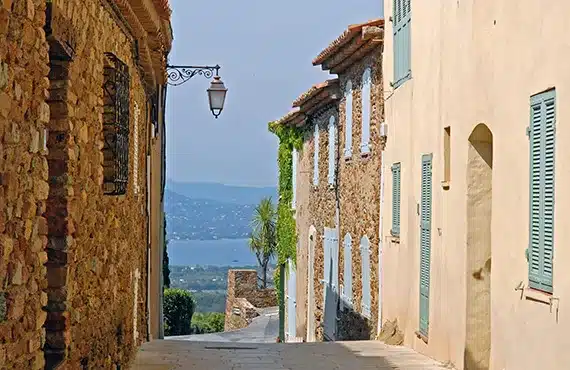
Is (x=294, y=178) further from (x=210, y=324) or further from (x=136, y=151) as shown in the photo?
(x=210, y=324)

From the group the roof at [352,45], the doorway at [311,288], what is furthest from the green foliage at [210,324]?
the roof at [352,45]

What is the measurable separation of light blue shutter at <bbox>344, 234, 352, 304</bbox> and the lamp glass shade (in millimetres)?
4490

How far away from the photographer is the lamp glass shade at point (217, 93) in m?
18.1

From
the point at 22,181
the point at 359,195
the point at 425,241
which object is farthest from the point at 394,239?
the point at 22,181

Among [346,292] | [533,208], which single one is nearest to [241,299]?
[346,292]

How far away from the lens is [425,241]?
14.7 metres

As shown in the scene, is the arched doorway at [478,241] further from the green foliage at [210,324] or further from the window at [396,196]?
the green foliage at [210,324]

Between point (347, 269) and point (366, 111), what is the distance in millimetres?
3517

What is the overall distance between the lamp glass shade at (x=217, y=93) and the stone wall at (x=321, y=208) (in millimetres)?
5450

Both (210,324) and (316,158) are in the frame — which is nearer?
(316,158)

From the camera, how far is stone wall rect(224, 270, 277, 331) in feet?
153

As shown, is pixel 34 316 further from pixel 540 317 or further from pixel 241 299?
pixel 241 299

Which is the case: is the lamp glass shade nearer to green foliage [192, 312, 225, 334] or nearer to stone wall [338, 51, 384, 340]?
stone wall [338, 51, 384, 340]

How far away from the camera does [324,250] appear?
24.8 meters
